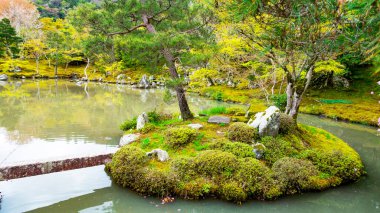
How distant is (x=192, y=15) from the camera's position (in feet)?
43.4

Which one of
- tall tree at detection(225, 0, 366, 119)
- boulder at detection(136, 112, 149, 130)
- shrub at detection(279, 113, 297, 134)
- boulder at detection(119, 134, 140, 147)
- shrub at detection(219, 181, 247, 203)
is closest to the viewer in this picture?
tall tree at detection(225, 0, 366, 119)

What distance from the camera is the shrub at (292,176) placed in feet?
29.5

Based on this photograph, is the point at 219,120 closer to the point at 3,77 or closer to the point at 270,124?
the point at 270,124

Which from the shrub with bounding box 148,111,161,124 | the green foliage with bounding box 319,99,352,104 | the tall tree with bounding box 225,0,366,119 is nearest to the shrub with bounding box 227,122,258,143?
the tall tree with bounding box 225,0,366,119

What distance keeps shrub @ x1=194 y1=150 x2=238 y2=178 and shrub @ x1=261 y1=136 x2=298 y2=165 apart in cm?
165

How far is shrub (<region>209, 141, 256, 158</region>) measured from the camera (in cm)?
992

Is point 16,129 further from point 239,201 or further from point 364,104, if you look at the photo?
point 364,104

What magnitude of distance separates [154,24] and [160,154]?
720 cm

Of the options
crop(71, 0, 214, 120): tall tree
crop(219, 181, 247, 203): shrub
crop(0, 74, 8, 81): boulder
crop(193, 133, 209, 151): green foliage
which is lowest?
crop(219, 181, 247, 203): shrub

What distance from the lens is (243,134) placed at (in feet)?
36.2

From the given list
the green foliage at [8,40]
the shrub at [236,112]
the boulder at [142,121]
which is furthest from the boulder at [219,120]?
the green foliage at [8,40]

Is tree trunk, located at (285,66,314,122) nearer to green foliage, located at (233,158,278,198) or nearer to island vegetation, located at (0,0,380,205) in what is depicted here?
island vegetation, located at (0,0,380,205)

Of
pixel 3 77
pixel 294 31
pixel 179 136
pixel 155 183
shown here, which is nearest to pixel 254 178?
pixel 155 183

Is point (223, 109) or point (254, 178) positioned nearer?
point (254, 178)
